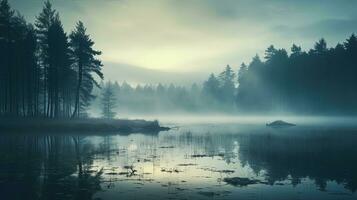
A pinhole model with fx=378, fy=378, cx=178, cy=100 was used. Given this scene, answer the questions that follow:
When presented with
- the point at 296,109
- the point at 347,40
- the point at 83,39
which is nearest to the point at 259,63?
the point at 296,109

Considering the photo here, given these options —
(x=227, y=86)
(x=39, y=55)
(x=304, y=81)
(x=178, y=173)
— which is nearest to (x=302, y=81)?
(x=304, y=81)

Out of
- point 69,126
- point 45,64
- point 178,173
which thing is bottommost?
point 178,173

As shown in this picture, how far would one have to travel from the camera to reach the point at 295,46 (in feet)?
429

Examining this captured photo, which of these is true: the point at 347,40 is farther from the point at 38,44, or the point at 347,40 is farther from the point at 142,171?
the point at 142,171

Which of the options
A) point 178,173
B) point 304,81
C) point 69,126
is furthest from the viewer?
point 304,81

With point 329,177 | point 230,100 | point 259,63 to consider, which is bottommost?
point 329,177

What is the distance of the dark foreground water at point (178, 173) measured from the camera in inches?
Result: 662

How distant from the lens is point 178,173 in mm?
21891

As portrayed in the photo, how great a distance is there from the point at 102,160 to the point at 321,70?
333 feet

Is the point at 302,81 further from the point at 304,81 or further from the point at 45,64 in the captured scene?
the point at 45,64

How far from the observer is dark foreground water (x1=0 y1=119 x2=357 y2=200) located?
16812mm

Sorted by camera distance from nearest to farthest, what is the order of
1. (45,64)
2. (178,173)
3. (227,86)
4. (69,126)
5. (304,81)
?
(178,173)
(69,126)
(45,64)
(304,81)
(227,86)

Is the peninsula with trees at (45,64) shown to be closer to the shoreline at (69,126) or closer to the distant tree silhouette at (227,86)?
the shoreline at (69,126)

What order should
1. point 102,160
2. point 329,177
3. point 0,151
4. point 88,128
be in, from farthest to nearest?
point 88,128, point 0,151, point 102,160, point 329,177
